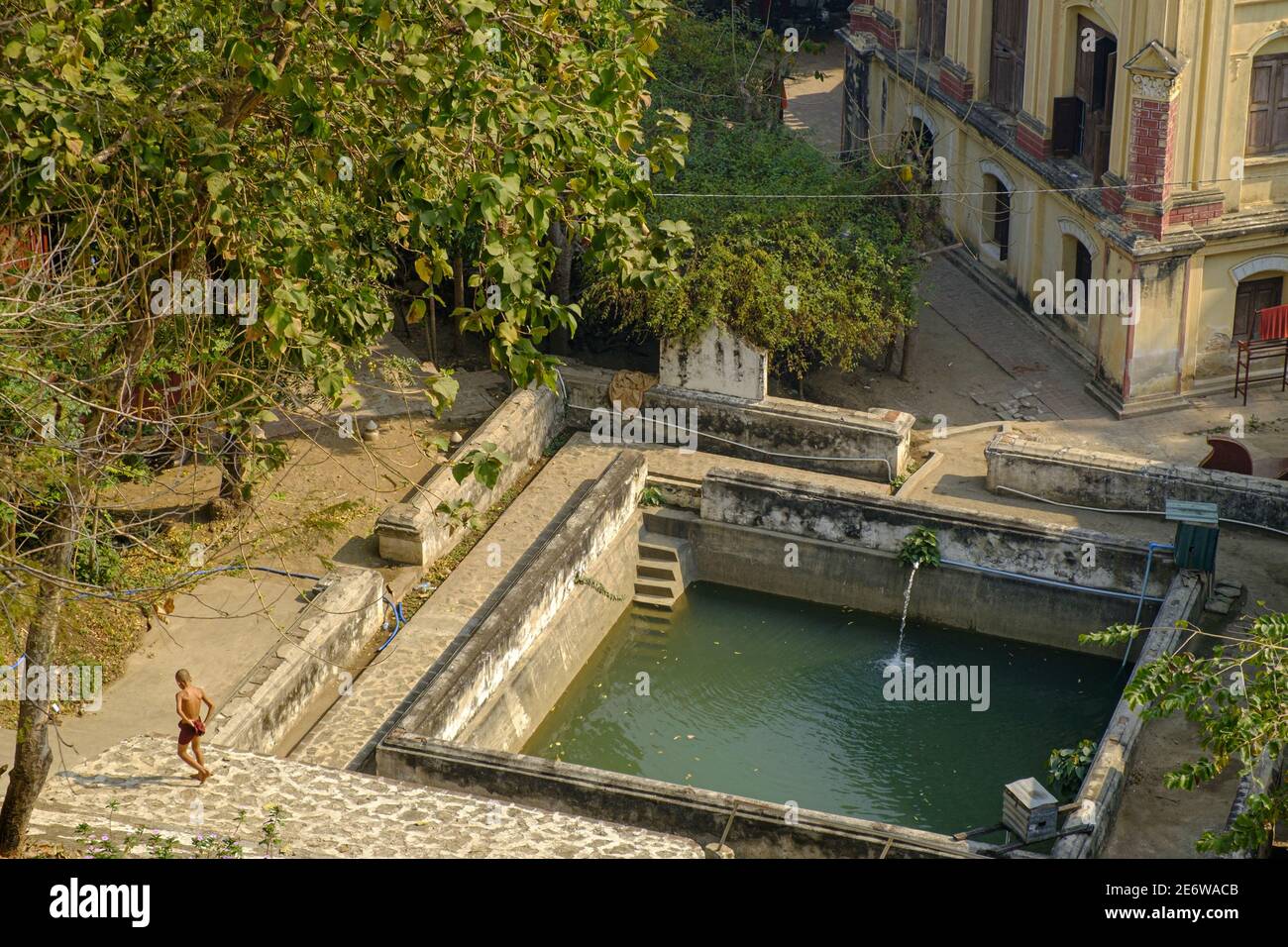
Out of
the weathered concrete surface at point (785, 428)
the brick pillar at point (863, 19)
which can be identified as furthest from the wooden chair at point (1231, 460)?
the brick pillar at point (863, 19)

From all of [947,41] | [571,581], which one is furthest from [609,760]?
[947,41]

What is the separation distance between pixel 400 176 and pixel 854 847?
23.6 feet

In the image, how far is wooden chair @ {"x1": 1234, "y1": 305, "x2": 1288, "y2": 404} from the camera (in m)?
24.1

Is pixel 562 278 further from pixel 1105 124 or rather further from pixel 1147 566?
pixel 1147 566

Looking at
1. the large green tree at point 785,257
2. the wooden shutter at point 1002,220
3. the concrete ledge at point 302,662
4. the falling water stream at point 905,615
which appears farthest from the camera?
the wooden shutter at point 1002,220

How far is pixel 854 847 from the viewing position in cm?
1653

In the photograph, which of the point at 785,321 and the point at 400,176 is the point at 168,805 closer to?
the point at 400,176

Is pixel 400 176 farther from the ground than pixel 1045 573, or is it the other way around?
pixel 400 176

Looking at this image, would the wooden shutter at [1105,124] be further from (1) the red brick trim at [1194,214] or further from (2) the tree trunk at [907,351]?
(2) the tree trunk at [907,351]

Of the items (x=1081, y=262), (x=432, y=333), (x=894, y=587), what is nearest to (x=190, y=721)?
(x=894, y=587)

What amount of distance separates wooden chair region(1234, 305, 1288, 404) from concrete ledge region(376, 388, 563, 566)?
9.16 m

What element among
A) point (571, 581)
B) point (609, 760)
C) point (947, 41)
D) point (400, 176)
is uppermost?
point (947, 41)

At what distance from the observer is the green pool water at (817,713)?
19.6 meters

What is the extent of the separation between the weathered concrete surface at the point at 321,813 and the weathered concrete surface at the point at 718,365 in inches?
329
